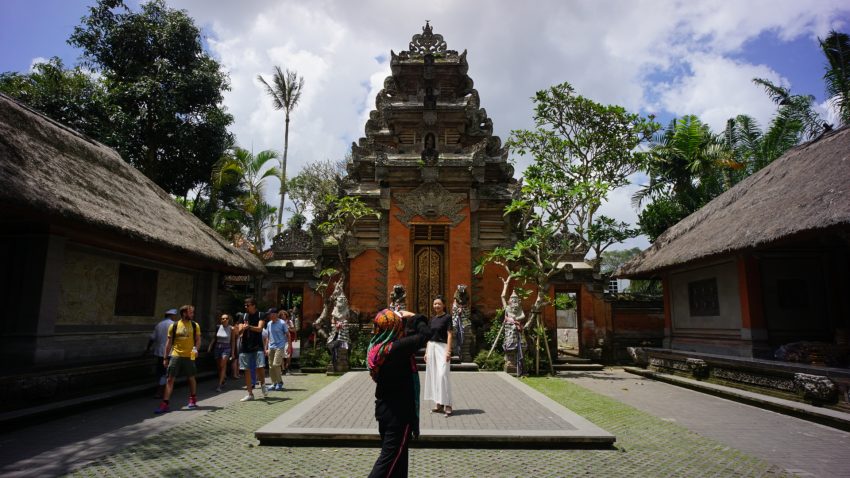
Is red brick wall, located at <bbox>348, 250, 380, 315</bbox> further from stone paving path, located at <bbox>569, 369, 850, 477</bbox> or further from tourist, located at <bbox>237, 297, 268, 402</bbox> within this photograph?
stone paving path, located at <bbox>569, 369, 850, 477</bbox>

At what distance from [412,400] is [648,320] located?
15290 mm

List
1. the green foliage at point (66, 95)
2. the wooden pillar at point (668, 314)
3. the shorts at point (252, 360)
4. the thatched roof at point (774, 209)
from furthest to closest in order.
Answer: the green foliage at point (66, 95)
the wooden pillar at point (668, 314)
the shorts at point (252, 360)
the thatched roof at point (774, 209)

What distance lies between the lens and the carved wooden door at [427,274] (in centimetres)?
1560

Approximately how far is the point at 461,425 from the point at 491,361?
7108 millimetres

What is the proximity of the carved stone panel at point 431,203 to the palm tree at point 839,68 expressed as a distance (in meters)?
13.5

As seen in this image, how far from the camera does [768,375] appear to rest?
30.5 ft

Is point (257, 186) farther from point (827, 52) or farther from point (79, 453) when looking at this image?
point (827, 52)

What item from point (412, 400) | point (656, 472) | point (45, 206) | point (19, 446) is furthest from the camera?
point (45, 206)

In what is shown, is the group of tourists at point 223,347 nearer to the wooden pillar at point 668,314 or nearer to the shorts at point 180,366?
the shorts at point 180,366

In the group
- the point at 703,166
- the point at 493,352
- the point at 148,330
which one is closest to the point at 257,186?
the point at 148,330

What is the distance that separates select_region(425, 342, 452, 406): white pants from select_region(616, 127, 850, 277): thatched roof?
6.46 metres

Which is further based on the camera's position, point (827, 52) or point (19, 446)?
point (827, 52)

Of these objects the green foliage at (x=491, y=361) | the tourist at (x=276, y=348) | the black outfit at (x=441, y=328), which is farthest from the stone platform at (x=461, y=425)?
the green foliage at (x=491, y=361)

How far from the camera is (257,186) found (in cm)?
2353
